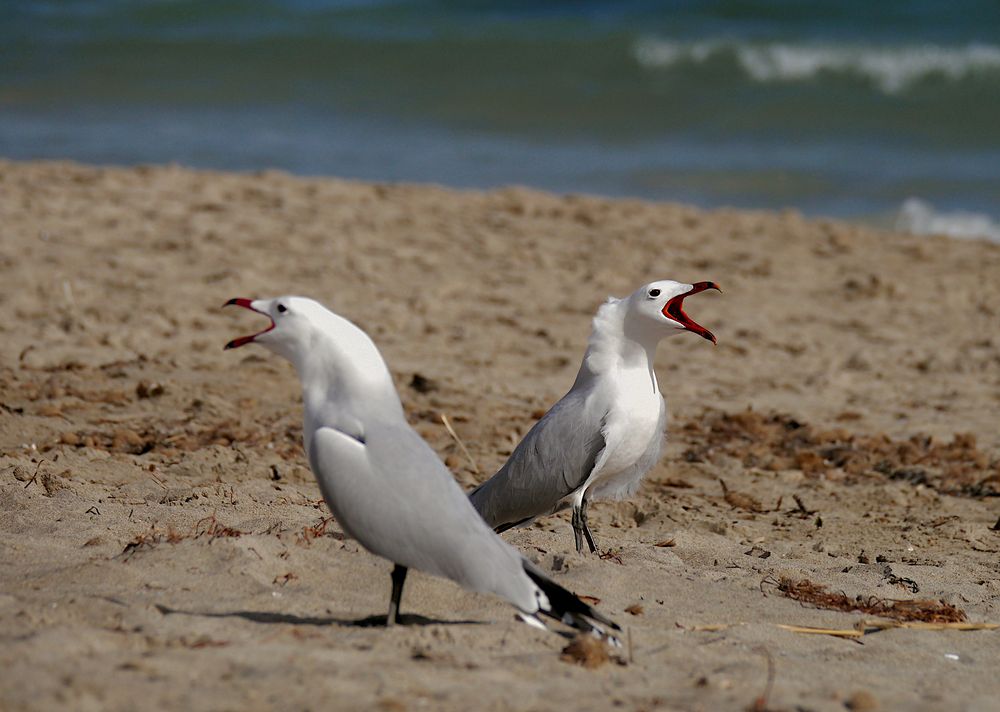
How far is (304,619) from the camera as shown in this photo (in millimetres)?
3584

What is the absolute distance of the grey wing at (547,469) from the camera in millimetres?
4750

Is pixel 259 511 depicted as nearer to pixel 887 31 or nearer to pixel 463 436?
pixel 463 436

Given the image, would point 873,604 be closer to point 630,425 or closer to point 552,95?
point 630,425

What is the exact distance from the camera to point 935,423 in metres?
7.21

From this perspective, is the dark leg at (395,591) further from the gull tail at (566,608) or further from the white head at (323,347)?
the white head at (323,347)

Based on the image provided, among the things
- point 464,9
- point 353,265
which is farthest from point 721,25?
point 353,265

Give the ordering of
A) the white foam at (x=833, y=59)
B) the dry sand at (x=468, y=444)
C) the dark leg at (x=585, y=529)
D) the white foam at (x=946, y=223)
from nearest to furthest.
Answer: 1. the dry sand at (x=468, y=444)
2. the dark leg at (x=585, y=529)
3. the white foam at (x=946, y=223)
4. the white foam at (x=833, y=59)

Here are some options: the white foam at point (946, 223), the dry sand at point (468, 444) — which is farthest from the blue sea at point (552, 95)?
the dry sand at point (468, 444)

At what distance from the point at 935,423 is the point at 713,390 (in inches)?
49.2

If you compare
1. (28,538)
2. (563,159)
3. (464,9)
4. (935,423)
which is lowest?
(28,538)

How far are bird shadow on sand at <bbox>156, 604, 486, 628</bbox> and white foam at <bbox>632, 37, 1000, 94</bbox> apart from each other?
58.3 feet

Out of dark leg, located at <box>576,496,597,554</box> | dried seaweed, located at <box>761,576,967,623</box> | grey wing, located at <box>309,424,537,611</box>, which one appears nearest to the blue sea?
dark leg, located at <box>576,496,597,554</box>

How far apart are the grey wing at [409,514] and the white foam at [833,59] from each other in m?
17.8

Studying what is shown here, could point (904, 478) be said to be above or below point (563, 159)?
below
